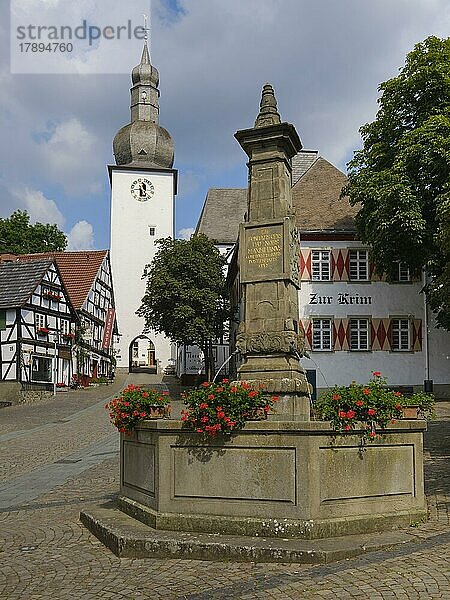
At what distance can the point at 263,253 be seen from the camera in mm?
10789

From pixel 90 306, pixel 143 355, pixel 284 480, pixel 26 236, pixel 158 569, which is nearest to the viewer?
pixel 158 569

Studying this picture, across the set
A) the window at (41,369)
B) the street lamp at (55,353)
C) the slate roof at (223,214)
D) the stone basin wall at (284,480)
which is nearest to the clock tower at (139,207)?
the slate roof at (223,214)

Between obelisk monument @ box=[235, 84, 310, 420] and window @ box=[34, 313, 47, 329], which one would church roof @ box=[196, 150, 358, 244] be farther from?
obelisk monument @ box=[235, 84, 310, 420]

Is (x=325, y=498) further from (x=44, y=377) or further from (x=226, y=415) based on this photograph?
(x=44, y=377)

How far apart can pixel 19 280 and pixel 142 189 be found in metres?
35.3

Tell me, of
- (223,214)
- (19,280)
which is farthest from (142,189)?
(19,280)

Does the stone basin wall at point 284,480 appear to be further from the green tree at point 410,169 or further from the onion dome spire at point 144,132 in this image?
the onion dome spire at point 144,132

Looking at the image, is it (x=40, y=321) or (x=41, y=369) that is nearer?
(x=41, y=369)

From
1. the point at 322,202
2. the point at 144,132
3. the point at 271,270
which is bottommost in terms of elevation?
the point at 271,270

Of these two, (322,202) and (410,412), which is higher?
(322,202)

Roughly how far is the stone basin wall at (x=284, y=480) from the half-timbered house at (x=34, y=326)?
1151 inches

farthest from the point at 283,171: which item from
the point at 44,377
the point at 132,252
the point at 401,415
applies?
the point at 132,252

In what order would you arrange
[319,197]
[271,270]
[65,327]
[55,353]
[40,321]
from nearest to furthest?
[271,270] < [319,197] < [40,321] < [55,353] < [65,327]

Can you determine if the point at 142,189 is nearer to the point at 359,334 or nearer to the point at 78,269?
the point at 78,269
